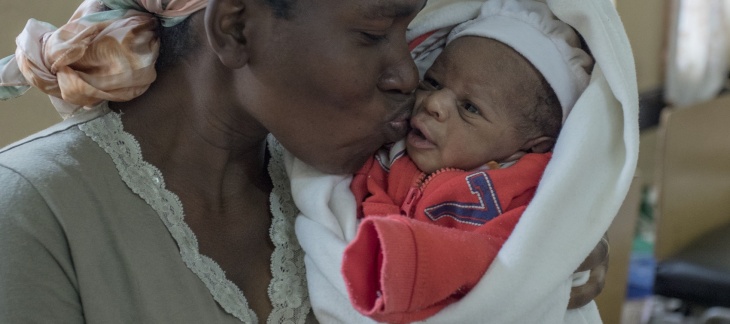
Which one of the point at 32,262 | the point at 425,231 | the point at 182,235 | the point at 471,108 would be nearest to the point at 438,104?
the point at 471,108

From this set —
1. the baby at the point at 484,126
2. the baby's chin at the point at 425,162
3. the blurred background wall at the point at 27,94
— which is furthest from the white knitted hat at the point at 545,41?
the blurred background wall at the point at 27,94

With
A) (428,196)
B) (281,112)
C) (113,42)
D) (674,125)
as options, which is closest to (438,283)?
(428,196)

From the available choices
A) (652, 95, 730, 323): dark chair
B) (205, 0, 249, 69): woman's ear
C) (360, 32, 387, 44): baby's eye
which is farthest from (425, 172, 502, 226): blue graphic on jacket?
(652, 95, 730, 323): dark chair

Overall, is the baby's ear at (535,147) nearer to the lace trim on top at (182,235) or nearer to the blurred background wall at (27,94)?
the lace trim on top at (182,235)

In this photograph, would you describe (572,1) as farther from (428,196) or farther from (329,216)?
(329,216)

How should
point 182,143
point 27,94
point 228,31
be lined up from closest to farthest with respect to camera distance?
1. point 228,31
2. point 182,143
3. point 27,94

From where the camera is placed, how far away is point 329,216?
4.38ft

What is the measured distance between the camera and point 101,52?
129 centimetres

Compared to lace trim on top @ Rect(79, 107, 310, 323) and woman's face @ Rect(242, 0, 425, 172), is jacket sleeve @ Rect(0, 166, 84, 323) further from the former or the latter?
woman's face @ Rect(242, 0, 425, 172)

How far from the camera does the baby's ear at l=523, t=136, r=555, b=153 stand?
142 centimetres

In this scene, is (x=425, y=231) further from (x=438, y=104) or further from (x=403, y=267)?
(x=438, y=104)

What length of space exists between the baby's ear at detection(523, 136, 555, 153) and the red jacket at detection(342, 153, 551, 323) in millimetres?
44

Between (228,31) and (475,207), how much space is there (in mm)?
449

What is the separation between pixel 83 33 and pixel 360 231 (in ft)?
1.74
